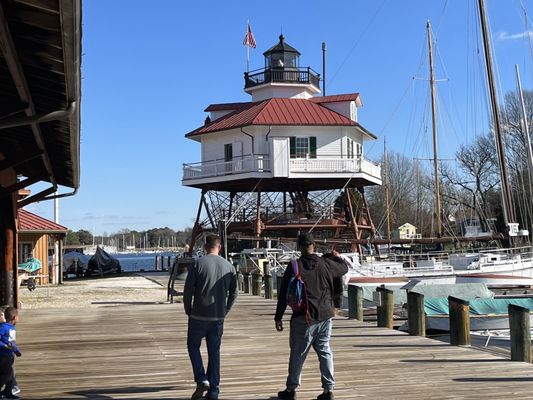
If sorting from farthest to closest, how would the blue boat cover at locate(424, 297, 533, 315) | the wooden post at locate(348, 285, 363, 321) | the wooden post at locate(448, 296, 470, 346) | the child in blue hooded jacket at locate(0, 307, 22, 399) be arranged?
the blue boat cover at locate(424, 297, 533, 315) → the wooden post at locate(348, 285, 363, 321) → the wooden post at locate(448, 296, 470, 346) → the child in blue hooded jacket at locate(0, 307, 22, 399)

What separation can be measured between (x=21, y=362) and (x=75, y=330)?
4.20m

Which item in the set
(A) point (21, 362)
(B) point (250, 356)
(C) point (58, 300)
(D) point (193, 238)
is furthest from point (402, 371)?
(D) point (193, 238)

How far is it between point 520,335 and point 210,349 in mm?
5043

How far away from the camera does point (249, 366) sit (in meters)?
10.1

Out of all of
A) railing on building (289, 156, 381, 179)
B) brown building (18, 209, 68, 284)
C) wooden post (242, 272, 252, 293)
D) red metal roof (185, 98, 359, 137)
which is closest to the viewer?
wooden post (242, 272, 252, 293)

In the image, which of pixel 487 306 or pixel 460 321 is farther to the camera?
pixel 487 306

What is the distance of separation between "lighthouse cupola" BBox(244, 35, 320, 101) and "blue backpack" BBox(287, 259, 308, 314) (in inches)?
1487

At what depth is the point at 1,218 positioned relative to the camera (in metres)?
14.9

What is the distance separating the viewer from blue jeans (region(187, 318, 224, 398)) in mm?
7686

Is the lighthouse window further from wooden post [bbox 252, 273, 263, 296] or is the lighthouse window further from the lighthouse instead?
wooden post [bbox 252, 273, 263, 296]

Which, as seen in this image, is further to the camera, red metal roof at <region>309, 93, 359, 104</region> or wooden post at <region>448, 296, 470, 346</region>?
red metal roof at <region>309, 93, 359, 104</region>

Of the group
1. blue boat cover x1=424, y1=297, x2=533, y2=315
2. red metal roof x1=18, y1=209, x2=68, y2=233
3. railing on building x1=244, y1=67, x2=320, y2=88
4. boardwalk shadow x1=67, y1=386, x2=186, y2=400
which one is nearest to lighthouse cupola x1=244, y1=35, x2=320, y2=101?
railing on building x1=244, y1=67, x2=320, y2=88

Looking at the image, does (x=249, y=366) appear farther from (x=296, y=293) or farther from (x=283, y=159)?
(x=283, y=159)

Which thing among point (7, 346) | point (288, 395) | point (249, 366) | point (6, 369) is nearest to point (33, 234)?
point (249, 366)
